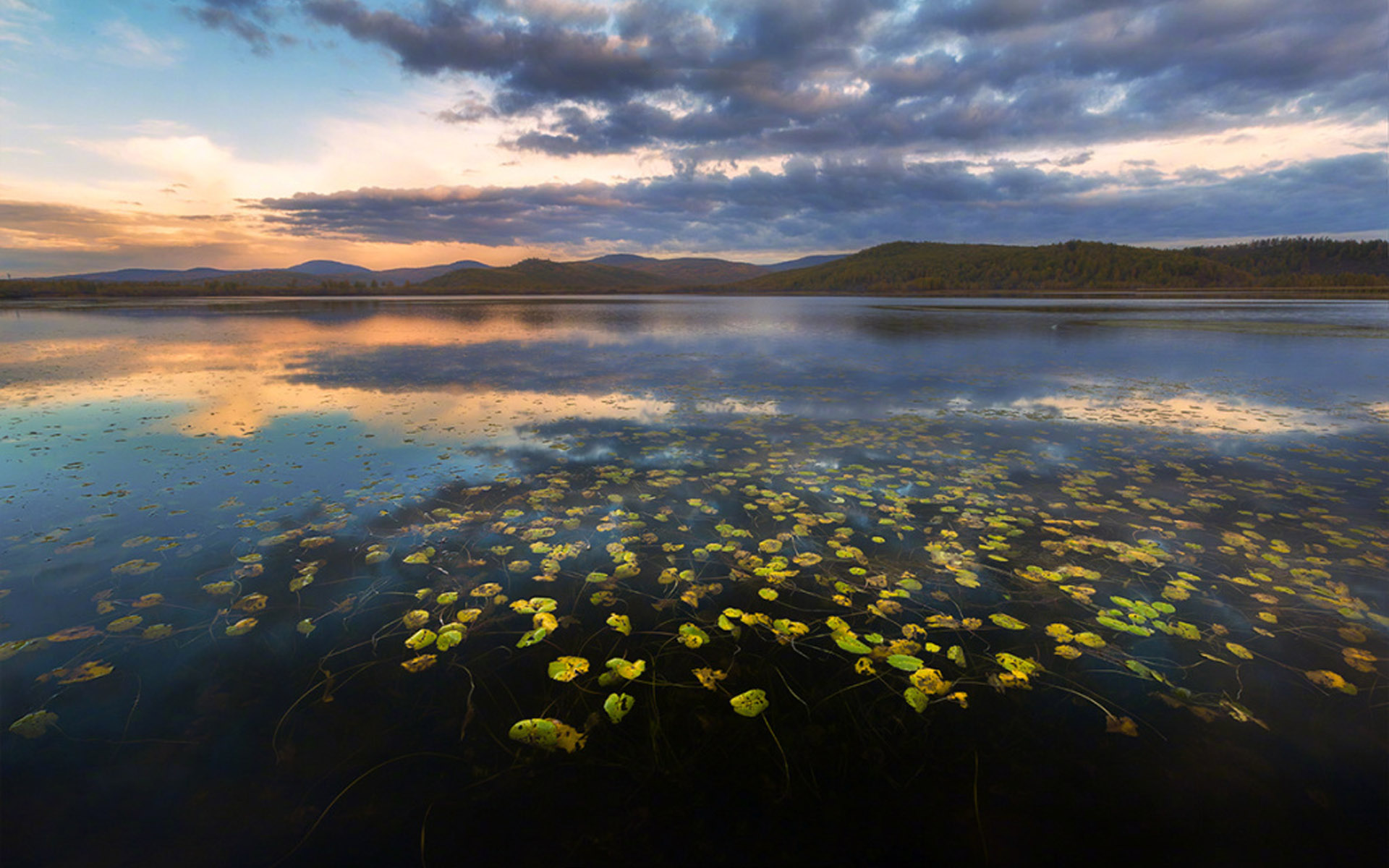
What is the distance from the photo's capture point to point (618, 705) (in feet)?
12.7

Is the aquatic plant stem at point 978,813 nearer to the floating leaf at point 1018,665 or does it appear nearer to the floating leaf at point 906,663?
the floating leaf at point 906,663

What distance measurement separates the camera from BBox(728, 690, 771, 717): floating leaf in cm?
384

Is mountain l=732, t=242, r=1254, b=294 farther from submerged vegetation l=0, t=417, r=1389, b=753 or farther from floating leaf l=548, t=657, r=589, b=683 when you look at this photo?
floating leaf l=548, t=657, r=589, b=683

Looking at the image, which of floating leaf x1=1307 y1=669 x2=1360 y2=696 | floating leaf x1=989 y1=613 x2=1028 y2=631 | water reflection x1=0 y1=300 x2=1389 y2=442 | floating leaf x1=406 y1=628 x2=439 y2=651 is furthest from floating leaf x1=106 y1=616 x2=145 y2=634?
floating leaf x1=1307 y1=669 x2=1360 y2=696

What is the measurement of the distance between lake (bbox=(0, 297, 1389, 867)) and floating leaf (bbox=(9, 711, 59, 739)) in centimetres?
2

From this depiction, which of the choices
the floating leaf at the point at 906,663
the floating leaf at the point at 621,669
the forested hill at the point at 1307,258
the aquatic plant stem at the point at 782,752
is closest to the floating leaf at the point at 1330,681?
the floating leaf at the point at 906,663

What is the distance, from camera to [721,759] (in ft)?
11.4

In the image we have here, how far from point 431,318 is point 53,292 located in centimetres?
10280

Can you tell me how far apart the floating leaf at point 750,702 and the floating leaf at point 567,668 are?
1192 millimetres

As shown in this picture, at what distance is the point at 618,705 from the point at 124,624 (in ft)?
15.1

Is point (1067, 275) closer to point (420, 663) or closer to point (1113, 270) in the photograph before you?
point (1113, 270)

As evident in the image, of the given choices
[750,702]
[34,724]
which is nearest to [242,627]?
[34,724]

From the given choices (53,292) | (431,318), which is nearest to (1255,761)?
(431,318)

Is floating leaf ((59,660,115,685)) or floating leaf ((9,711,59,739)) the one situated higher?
floating leaf ((59,660,115,685))
